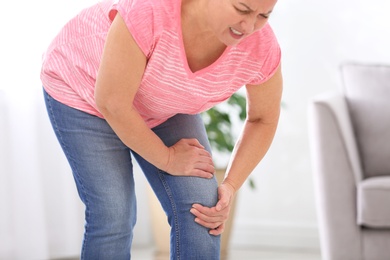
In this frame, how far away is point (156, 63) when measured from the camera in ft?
5.38

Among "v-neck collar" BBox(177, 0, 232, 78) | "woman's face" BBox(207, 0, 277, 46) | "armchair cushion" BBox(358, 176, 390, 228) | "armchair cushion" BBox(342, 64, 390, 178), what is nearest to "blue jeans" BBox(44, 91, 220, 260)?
"v-neck collar" BBox(177, 0, 232, 78)

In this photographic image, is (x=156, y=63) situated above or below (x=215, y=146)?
above

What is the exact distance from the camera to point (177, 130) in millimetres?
1841

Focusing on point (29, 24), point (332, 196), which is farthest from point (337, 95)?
point (29, 24)

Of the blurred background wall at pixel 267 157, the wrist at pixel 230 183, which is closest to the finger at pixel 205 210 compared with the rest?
the wrist at pixel 230 183

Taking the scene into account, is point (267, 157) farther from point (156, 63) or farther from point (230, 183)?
point (156, 63)

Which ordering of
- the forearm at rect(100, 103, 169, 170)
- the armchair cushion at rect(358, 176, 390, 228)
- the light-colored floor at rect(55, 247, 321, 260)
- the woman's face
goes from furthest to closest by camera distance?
the light-colored floor at rect(55, 247, 321, 260)
the armchair cushion at rect(358, 176, 390, 228)
the forearm at rect(100, 103, 169, 170)
the woman's face

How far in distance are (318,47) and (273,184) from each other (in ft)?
2.56

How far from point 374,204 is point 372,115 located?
0.59 meters

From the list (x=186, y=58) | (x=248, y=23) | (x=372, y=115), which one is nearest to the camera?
(x=248, y=23)

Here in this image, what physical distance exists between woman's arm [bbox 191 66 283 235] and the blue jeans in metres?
0.02

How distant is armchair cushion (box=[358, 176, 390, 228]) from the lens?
308 cm

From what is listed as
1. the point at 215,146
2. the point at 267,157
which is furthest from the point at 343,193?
the point at 267,157

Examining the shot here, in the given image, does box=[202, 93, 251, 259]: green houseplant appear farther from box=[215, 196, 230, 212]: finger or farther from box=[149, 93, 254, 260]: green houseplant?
box=[215, 196, 230, 212]: finger
